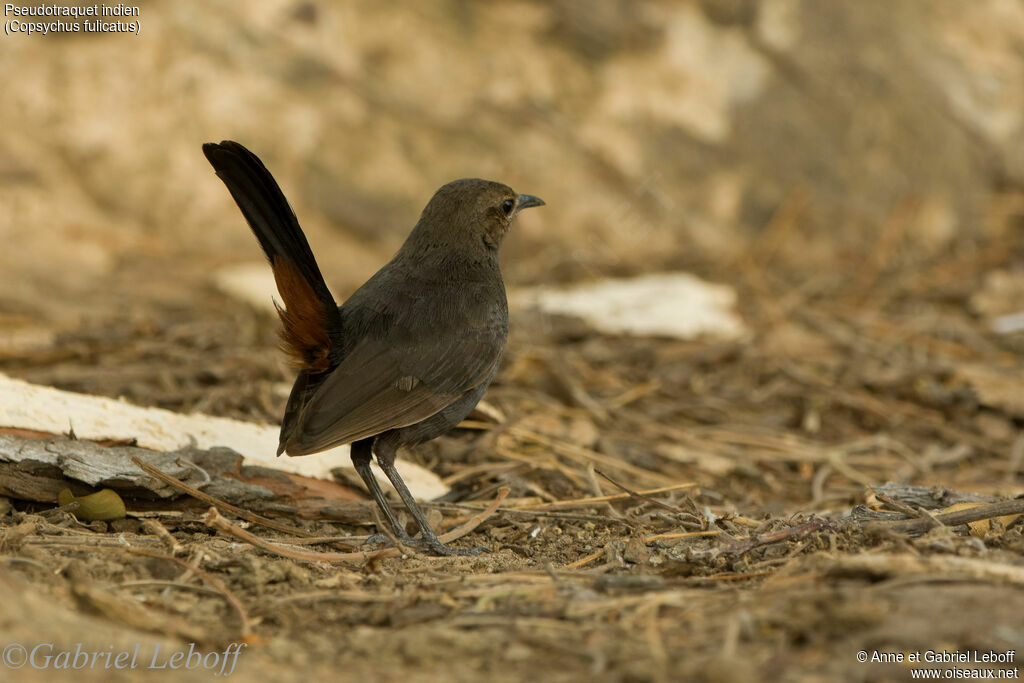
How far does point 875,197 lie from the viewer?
324 inches

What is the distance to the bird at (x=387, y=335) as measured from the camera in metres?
3.36

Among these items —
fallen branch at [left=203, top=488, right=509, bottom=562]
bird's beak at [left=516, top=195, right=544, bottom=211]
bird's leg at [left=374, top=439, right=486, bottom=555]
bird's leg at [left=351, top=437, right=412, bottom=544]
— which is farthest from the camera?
bird's beak at [left=516, top=195, right=544, bottom=211]

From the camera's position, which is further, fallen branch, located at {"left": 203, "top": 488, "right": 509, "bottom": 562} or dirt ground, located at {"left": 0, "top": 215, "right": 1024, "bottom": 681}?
fallen branch, located at {"left": 203, "top": 488, "right": 509, "bottom": 562}

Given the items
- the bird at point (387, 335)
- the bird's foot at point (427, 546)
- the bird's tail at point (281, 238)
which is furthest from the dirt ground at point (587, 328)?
the bird's tail at point (281, 238)

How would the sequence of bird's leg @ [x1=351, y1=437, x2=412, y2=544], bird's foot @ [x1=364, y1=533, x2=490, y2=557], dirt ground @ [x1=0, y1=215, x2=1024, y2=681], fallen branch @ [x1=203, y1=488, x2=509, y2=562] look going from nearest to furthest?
dirt ground @ [x1=0, y1=215, x2=1024, y2=681], fallen branch @ [x1=203, y1=488, x2=509, y2=562], bird's foot @ [x1=364, y1=533, x2=490, y2=557], bird's leg @ [x1=351, y1=437, x2=412, y2=544]

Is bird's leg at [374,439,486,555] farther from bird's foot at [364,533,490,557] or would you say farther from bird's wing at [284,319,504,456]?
bird's wing at [284,319,504,456]

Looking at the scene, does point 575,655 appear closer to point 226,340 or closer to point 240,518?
point 240,518

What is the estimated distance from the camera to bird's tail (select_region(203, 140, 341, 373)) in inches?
130

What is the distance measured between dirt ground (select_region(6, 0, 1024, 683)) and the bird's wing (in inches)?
16.7

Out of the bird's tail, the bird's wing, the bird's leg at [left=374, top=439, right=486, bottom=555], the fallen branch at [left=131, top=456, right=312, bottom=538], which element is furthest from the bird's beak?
the fallen branch at [left=131, top=456, right=312, bottom=538]

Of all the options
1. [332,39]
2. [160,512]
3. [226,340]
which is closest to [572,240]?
[332,39]

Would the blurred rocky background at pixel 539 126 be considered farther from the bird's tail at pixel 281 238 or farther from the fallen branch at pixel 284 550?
the fallen branch at pixel 284 550

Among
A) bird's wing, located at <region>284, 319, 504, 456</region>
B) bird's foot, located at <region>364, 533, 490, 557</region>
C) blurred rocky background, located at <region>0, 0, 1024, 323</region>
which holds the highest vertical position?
blurred rocky background, located at <region>0, 0, 1024, 323</region>

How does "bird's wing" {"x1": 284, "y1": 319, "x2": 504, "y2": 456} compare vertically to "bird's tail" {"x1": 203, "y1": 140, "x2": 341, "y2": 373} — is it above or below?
below
